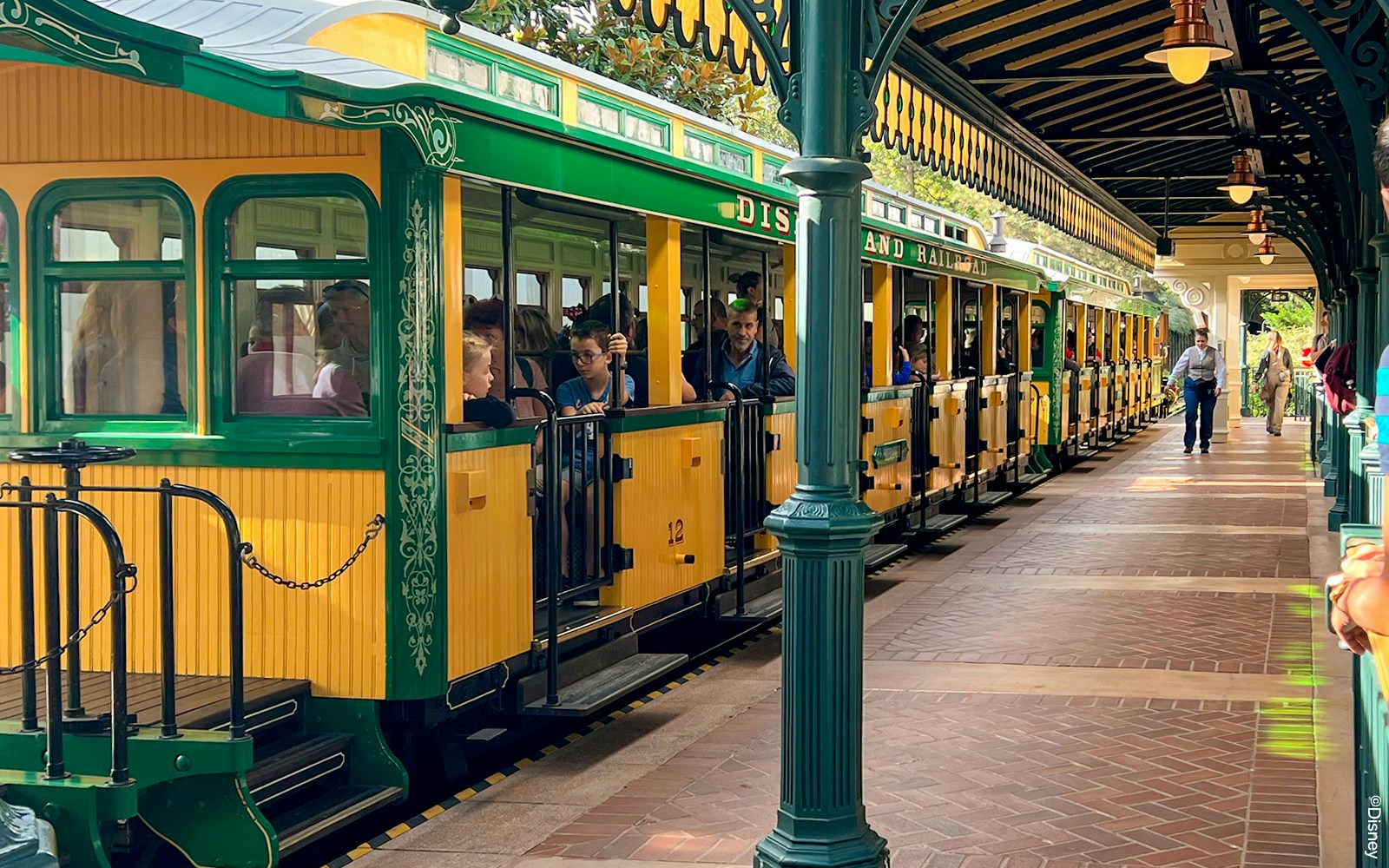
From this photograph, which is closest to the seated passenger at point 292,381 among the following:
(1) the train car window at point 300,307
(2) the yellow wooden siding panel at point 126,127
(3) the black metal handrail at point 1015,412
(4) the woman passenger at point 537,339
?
(1) the train car window at point 300,307

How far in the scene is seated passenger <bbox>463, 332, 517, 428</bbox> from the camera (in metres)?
6.24

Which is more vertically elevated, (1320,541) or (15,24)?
(15,24)

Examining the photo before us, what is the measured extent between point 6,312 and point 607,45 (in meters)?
15.4

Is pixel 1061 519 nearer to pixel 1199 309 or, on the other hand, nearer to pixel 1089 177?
pixel 1089 177

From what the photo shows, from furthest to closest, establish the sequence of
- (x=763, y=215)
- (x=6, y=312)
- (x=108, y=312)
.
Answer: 1. (x=763, y=215)
2. (x=6, y=312)
3. (x=108, y=312)

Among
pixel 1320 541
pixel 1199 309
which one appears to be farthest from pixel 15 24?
pixel 1199 309

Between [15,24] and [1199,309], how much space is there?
2988 centimetres

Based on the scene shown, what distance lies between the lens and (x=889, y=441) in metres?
12.3

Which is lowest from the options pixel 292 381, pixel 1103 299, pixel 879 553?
pixel 879 553

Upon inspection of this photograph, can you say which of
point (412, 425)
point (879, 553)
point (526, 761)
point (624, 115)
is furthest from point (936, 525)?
point (412, 425)

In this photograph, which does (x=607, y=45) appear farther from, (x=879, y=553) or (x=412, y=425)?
(x=412, y=425)

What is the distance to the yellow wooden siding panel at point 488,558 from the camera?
5.97 meters

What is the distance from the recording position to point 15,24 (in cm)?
413

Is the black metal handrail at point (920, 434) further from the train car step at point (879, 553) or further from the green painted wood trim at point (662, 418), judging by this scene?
the green painted wood trim at point (662, 418)
